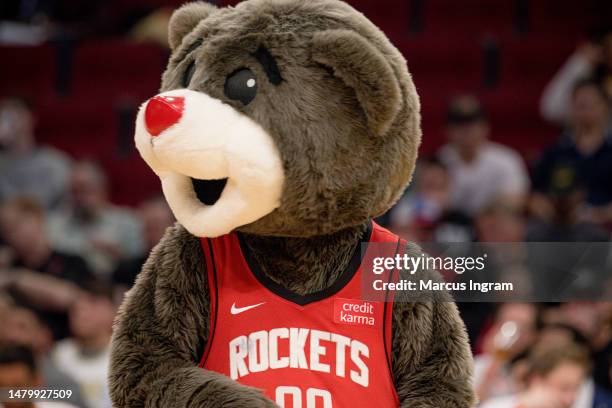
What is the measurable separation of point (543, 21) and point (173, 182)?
153 inches

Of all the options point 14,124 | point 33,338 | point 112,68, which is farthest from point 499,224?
point 112,68

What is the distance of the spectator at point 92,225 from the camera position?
4000 mm

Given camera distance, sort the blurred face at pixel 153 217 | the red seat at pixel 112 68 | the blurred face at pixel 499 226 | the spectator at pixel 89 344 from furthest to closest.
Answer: the red seat at pixel 112 68 → the blurred face at pixel 153 217 → the blurred face at pixel 499 226 → the spectator at pixel 89 344

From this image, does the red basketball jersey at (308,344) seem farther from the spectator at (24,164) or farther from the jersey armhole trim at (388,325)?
the spectator at (24,164)

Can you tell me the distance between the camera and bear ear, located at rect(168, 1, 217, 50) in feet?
4.78

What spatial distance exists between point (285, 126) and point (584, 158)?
2.55m

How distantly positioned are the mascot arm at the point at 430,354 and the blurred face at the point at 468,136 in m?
2.52

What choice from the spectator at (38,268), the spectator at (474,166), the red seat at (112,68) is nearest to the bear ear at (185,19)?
the spectator at (38,268)

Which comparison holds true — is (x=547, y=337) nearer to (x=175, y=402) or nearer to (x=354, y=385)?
(x=354, y=385)

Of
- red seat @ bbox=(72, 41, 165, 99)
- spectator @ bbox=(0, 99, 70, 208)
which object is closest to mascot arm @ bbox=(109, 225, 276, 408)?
spectator @ bbox=(0, 99, 70, 208)

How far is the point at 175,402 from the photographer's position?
4.22 ft

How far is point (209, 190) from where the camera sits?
1.35 metres

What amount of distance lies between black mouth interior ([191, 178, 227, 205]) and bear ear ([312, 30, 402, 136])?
0.22 m

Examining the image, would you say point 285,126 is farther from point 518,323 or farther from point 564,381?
point 564,381
